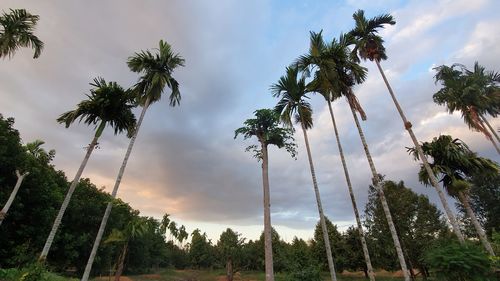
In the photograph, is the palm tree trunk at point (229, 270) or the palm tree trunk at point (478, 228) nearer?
the palm tree trunk at point (478, 228)

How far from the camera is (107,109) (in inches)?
761

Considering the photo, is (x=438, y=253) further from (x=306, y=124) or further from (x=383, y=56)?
(x=383, y=56)

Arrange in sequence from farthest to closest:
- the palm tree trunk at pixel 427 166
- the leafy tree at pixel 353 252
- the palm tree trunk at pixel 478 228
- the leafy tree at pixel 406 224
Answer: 1. the leafy tree at pixel 353 252
2. the leafy tree at pixel 406 224
3. the palm tree trunk at pixel 478 228
4. the palm tree trunk at pixel 427 166

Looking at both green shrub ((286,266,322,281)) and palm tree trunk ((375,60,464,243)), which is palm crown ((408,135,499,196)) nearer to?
palm tree trunk ((375,60,464,243))

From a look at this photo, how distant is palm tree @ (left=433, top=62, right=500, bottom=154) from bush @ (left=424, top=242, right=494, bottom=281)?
18.2 m

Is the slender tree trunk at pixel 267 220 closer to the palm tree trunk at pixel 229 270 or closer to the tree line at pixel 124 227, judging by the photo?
the tree line at pixel 124 227

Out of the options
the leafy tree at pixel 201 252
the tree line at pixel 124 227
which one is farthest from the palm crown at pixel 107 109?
the leafy tree at pixel 201 252

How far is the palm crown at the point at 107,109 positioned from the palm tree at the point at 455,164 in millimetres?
20500

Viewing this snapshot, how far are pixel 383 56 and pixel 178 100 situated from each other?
15730mm

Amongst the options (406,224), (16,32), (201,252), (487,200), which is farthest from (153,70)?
(201,252)

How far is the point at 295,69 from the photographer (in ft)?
68.9

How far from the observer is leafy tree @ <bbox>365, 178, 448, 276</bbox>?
39.8 meters

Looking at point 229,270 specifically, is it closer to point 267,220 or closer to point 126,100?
point 267,220

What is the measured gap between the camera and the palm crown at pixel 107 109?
18734 mm
